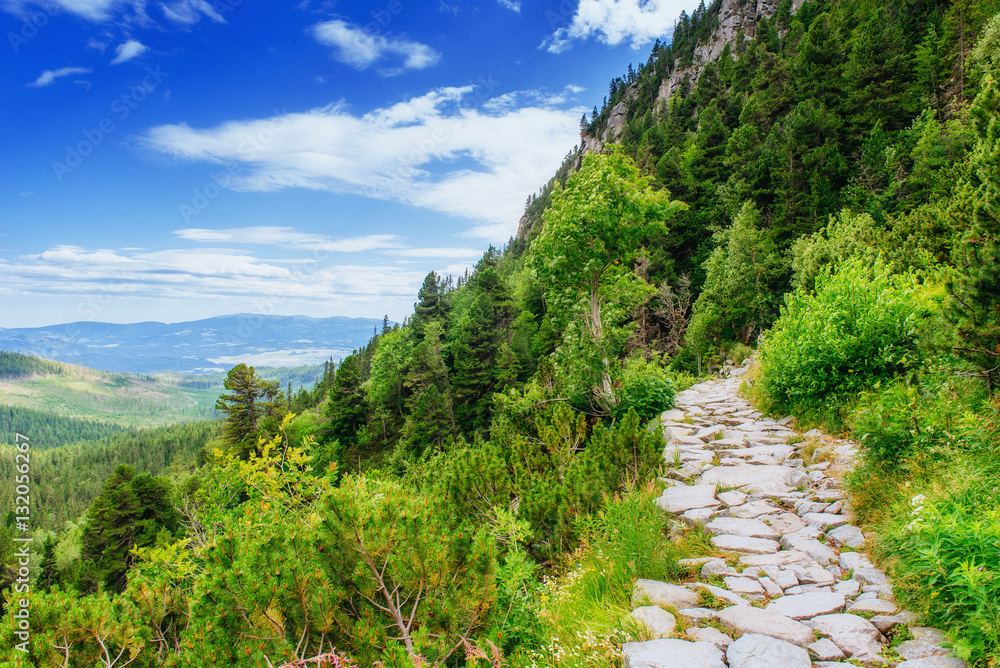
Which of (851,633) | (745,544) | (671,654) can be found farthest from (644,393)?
(671,654)

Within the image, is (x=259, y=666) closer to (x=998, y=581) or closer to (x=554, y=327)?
(x=998, y=581)

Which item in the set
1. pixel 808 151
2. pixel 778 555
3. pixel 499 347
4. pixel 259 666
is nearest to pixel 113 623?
pixel 259 666

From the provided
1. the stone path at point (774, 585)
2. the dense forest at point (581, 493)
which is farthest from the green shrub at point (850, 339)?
the stone path at point (774, 585)

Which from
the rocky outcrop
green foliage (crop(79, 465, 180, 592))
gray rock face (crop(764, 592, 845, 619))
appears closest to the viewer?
gray rock face (crop(764, 592, 845, 619))

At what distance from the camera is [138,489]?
95.6ft

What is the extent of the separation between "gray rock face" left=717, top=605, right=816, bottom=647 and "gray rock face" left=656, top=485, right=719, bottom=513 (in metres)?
1.90

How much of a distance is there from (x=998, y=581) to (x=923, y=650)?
1.72 ft

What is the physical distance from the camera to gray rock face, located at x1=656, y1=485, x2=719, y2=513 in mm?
5008

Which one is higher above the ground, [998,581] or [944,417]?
[944,417]

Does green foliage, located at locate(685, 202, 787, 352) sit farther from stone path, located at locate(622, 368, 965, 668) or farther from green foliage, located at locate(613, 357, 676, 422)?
stone path, located at locate(622, 368, 965, 668)

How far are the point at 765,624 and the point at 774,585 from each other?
72 cm

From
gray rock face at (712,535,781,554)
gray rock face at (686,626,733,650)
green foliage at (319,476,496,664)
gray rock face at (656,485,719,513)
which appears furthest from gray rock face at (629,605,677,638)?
gray rock face at (656,485,719,513)

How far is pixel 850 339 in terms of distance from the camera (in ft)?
22.0

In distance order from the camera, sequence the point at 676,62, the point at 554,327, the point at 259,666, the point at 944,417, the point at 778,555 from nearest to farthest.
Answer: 1. the point at 259,666
2. the point at 778,555
3. the point at 944,417
4. the point at 554,327
5. the point at 676,62
